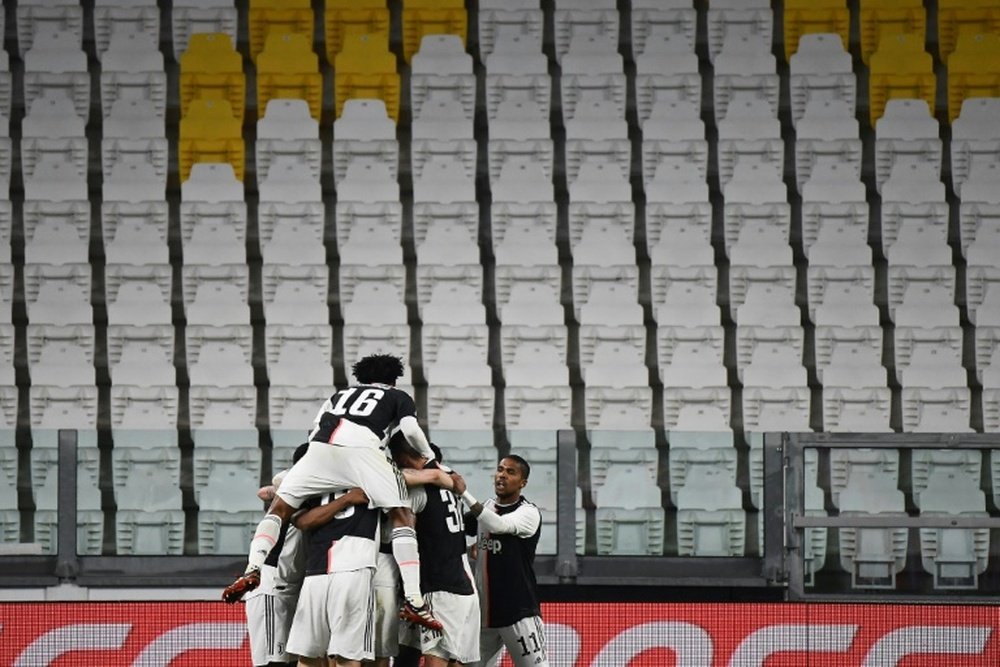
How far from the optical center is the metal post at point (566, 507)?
895cm

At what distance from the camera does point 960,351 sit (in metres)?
11.1

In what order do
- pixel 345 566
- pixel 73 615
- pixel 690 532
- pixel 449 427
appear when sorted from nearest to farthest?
pixel 345 566
pixel 73 615
pixel 690 532
pixel 449 427

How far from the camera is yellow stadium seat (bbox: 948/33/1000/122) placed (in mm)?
12219

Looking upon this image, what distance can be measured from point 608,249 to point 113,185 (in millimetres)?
3553

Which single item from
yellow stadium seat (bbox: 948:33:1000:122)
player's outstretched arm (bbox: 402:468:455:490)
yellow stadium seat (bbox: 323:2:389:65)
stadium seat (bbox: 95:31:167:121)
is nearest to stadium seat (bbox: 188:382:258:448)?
stadium seat (bbox: 95:31:167:121)

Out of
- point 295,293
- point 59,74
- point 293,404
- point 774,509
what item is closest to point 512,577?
point 774,509

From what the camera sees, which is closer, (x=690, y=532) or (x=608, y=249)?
(x=690, y=532)

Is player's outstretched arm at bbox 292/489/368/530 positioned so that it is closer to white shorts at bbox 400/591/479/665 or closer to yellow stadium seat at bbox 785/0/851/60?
white shorts at bbox 400/591/479/665

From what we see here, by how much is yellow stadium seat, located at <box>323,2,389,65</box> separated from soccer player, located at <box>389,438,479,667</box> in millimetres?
6733

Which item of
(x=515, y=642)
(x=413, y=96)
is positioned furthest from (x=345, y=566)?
(x=413, y=96)

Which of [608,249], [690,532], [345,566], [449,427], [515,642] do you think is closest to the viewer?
[345,566]

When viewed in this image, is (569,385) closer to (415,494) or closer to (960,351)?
(960,351)

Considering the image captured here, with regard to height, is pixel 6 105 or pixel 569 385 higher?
pixel 6 105

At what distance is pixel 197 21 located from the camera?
12.5m
